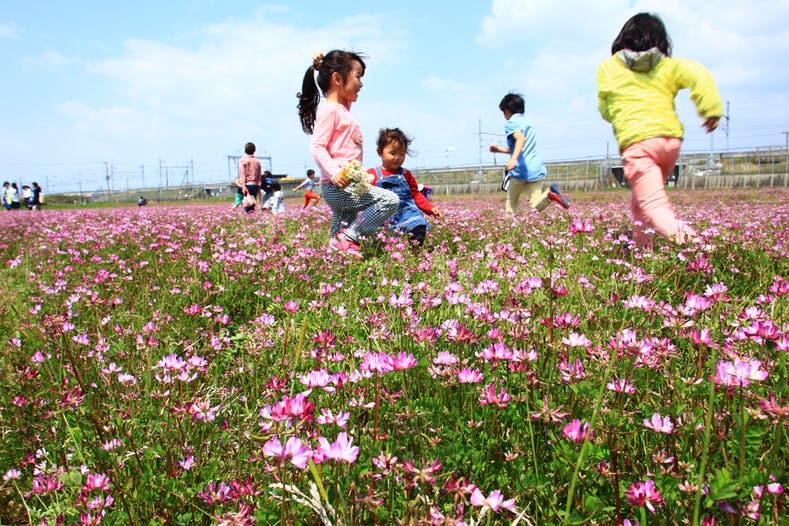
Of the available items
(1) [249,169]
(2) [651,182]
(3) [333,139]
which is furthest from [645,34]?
(1) [249,169]

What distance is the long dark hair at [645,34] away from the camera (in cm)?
500

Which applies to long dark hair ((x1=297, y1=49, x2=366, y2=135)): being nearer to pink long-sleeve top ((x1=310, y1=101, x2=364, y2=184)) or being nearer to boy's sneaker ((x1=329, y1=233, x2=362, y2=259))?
pink long-sleeve top ((x1=310, y1=101, x2=364, y2=184))

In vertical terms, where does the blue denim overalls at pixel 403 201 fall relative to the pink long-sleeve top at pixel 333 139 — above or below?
below

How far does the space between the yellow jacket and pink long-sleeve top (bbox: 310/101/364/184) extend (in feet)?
8.99

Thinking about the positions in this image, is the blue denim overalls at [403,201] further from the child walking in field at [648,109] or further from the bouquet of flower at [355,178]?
the child walking in field at [648,109]

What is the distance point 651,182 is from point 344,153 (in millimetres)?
3140

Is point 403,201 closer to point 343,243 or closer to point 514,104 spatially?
point 343,243

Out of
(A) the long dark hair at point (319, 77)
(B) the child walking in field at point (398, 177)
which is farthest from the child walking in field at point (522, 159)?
(A) the long dark hair at point (319, 77)

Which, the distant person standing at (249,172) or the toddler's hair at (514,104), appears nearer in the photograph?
the toddler's hair at (514,104)

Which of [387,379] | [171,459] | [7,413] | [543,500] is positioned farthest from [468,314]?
[7,413]

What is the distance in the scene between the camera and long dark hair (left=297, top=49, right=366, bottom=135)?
593 cm

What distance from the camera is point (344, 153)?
5.88m

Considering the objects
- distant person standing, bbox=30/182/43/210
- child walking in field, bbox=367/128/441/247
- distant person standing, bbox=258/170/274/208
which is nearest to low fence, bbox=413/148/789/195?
distant person standing, bbox=258/170/274/208

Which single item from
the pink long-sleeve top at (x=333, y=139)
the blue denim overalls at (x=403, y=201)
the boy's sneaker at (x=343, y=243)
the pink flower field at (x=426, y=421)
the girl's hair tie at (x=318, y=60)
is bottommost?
the pink flower field at (x=426, y=421)
